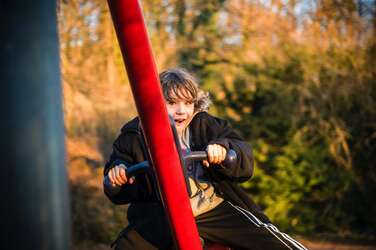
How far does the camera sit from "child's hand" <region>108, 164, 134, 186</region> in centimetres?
235

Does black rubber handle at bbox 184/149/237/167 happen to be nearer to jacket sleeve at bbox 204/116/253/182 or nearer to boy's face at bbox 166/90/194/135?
jacket sleeve at bbox 204/116/253/182

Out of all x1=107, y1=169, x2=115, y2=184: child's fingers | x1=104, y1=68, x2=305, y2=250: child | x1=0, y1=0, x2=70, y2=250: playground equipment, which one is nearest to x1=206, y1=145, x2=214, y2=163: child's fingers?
x1=104, y1=68, x2=305, y2=250: child

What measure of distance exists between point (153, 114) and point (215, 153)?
1.40 feet

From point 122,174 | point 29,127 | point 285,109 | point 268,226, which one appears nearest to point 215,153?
point 122,174

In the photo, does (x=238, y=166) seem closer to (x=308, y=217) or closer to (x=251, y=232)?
(x=251, y=232)

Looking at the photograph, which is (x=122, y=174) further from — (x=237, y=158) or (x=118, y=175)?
(x=237, y=158)

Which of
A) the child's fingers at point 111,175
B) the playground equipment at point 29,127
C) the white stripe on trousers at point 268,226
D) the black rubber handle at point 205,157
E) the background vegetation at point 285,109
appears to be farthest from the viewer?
the background vegetation at point 285,109

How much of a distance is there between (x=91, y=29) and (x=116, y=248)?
19.6 feet

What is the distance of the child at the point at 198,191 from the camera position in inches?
100

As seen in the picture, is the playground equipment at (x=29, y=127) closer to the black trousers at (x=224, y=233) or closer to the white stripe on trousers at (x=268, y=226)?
the black trousers at (x=224, y=233)

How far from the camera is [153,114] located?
1.97m

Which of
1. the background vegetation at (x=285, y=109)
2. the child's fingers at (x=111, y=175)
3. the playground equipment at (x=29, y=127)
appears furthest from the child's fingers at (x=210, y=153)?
the background vegetation at (x=285, y=109)

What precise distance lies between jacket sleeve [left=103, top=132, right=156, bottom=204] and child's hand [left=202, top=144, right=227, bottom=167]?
15.1 inches

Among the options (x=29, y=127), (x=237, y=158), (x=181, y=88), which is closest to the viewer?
(x=29, y=127)
